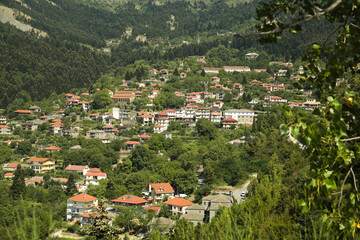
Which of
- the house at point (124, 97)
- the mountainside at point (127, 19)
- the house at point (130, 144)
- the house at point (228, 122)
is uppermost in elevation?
the mountainside at point (127, 19)

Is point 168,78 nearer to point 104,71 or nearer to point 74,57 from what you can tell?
point 104,71

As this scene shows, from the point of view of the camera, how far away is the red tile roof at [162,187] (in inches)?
1216

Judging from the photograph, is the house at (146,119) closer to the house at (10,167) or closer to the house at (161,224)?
the house at (10,167)

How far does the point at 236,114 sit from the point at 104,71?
125ft

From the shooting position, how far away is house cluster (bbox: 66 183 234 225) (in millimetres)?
24930

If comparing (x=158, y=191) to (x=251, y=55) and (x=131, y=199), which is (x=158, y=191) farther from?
(x=251, y=55)

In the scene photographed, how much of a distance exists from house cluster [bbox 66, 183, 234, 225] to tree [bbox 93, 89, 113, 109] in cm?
2408

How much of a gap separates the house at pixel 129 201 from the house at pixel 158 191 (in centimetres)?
106

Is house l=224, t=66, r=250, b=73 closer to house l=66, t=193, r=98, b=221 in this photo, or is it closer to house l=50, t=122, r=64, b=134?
house l=50, t=122, r=64, b=134

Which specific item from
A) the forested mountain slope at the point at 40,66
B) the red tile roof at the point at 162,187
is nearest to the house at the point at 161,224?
the red tile roof at the point at 162,187

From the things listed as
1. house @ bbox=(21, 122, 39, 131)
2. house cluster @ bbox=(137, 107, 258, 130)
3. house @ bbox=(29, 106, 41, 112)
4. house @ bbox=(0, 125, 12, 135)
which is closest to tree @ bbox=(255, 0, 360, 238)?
house cluster @ bbox=(137, 107, 258, 130)

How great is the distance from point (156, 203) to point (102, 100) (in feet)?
86.3

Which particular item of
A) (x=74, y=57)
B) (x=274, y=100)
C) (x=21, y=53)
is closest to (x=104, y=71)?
(x=74, y=57)

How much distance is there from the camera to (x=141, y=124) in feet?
159
